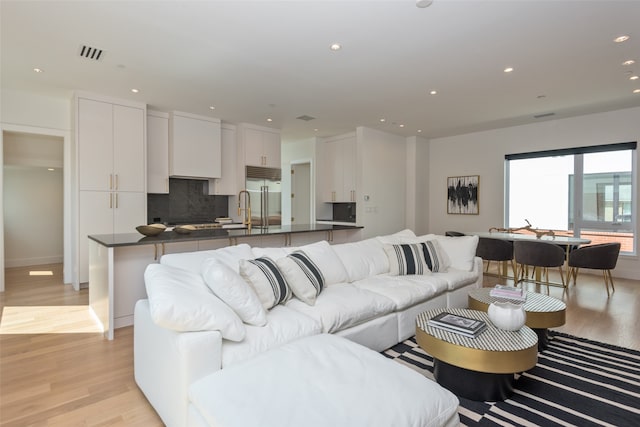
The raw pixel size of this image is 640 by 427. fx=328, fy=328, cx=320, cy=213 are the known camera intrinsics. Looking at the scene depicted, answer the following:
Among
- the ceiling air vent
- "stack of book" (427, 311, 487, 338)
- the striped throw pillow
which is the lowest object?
"stack of book" (427, 311, 487, 338)

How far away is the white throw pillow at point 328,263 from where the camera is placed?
290 cm

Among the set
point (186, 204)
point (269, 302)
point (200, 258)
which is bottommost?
point (269, 302)

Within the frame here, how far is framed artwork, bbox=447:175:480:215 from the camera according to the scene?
7.11 metres

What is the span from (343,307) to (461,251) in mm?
2076

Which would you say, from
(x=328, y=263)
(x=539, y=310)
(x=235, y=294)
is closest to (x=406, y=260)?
(x=328, y=263)

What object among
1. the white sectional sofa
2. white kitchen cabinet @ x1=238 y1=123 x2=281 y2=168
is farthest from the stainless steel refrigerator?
the white sectional sofa

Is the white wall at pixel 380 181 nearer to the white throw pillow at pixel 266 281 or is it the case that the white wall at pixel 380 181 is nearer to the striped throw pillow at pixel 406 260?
the striped throw pillow at pixel 406 260

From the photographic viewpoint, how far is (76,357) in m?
2.55

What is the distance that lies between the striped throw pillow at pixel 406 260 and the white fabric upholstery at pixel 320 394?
1.85 m

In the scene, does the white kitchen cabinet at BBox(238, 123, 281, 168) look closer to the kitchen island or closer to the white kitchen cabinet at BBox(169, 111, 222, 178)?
the white kitchen cabinet at BBox(169, 111, 222, 178)

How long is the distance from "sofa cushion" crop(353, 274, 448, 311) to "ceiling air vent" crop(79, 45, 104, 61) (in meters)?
3.38

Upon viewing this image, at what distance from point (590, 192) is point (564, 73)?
10.1ft

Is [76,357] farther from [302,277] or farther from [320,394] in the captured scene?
[320,394]

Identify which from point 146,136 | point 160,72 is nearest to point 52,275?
point 146,136
